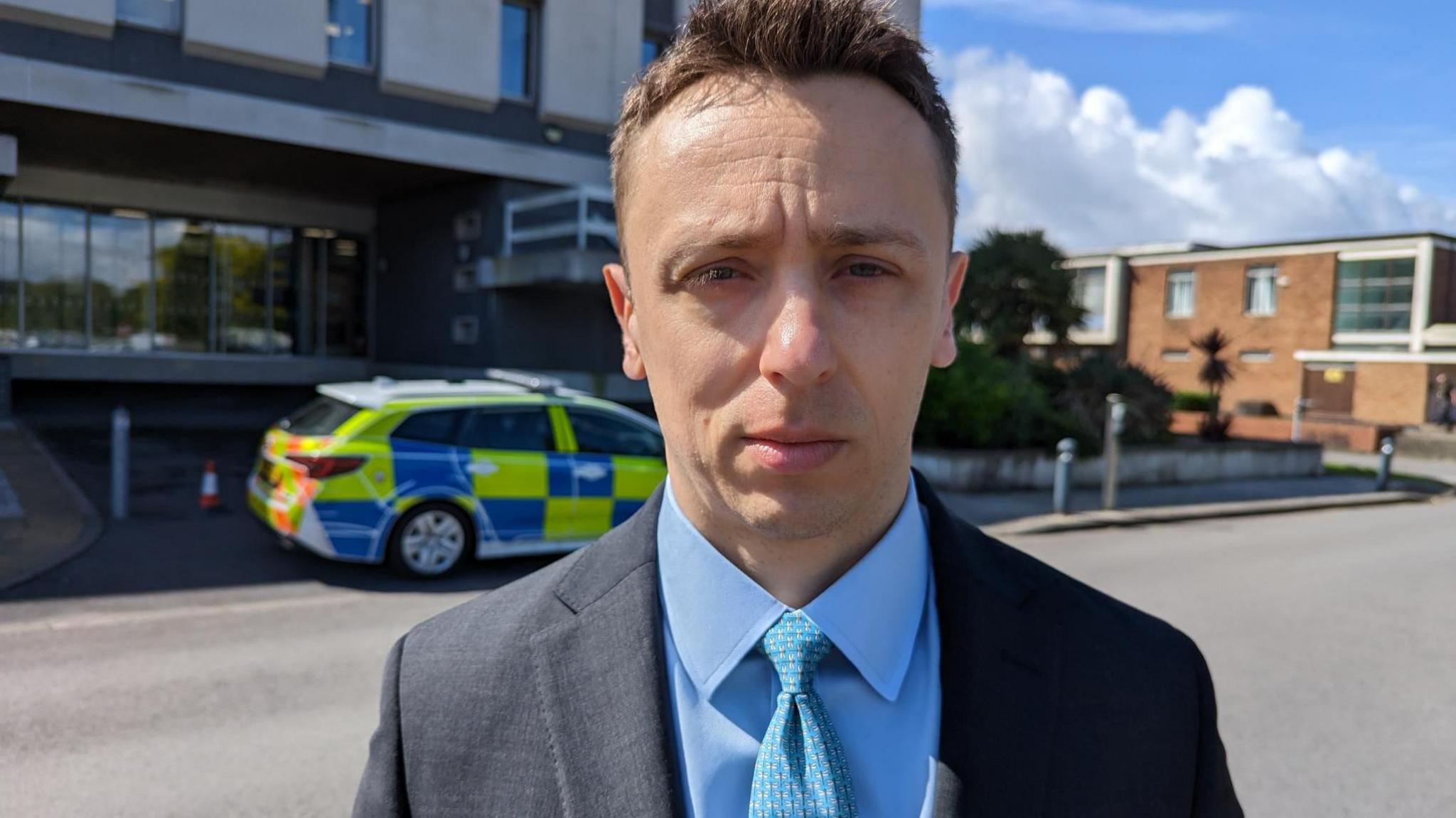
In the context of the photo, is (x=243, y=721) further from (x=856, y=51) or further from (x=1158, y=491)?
(x=1158, y=491)

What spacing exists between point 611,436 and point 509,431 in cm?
94

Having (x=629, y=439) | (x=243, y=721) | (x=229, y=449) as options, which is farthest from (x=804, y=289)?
(x=229, y=449)

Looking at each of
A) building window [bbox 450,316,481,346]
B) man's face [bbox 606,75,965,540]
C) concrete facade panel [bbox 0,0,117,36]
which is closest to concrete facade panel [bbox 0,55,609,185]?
concrete facade panel [bbox 0,0,117,36]

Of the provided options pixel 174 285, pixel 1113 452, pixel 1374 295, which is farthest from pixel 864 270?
pixel 1374 295

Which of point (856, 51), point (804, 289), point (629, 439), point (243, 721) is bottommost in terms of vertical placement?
point (243, 721)

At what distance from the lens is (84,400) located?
19656 mm

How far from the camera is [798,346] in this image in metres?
1.16

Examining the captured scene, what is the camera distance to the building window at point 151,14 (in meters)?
14.6

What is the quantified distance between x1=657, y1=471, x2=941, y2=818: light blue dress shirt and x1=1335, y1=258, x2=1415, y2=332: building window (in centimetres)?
4029

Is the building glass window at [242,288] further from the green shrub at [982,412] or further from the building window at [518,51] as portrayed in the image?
the green shrub at [982,412]

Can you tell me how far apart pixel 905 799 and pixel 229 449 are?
56.3 ft

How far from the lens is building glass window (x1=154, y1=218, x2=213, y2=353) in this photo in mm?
21062

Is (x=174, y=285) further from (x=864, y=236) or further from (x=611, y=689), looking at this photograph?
(x=864, y=236)

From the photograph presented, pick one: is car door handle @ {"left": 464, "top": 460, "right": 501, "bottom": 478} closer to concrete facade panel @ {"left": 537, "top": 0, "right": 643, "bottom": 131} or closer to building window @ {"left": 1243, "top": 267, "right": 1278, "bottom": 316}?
concrete facade panel @ {"left": 537, "top": 0, "right": 643, "bottom": 131}
